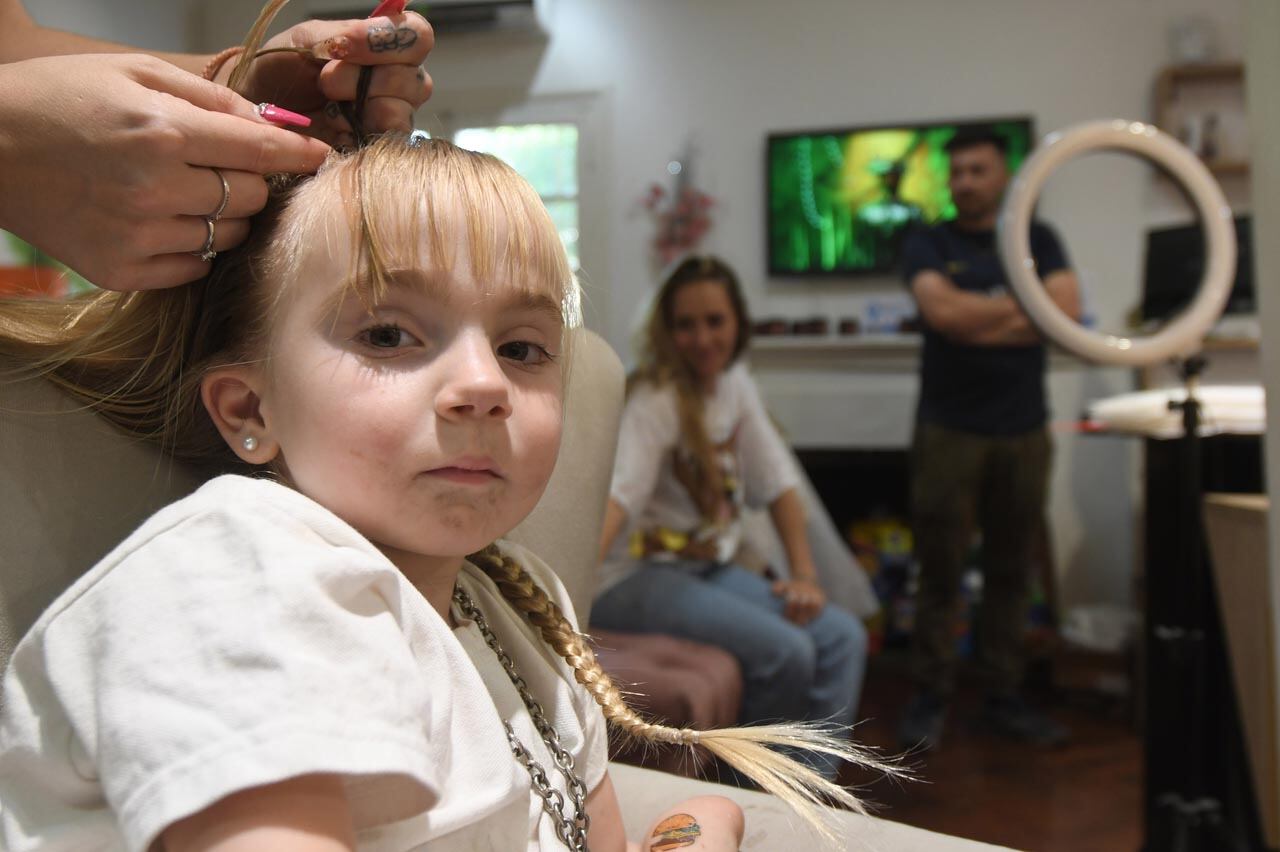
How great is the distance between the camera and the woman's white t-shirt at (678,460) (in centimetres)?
187

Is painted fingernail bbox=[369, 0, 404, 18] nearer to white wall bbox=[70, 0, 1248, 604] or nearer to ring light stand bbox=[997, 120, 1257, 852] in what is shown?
ring light stand bbox=[997, 120, 1257, 852]

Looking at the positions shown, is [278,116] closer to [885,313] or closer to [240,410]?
[240,410]

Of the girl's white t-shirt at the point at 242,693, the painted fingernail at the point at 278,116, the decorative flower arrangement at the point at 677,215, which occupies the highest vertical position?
the decorative flower arrangement at the point at 677,215

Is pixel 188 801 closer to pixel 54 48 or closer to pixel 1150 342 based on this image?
pixel 54 48

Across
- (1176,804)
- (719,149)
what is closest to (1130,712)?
(1176,804)

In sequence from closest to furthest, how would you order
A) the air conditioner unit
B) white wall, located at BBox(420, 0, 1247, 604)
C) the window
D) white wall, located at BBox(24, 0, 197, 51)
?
white wall, located at BBox(24, 0, 197, 51) < white wall, located at BBox(420, 0, 1247, 604) < the air conditioner unit < the window

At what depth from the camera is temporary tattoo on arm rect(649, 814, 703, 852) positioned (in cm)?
62

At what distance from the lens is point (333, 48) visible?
60 cm

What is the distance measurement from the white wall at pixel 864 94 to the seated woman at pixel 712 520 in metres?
1.88

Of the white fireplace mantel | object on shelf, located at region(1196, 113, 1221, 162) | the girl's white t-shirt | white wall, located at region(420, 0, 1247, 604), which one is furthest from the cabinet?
the girl's white t-shirt

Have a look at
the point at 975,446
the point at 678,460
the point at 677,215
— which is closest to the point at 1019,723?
the point at 975,446

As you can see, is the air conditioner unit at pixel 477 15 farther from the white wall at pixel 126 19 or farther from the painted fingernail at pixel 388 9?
the painted fingernail at pixel 388 9

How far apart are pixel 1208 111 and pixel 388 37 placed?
3758 mm

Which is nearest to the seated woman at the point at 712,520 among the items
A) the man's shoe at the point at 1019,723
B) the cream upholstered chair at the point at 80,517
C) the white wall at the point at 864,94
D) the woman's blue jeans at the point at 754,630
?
the woman's blue jeans at the point at 754,630
